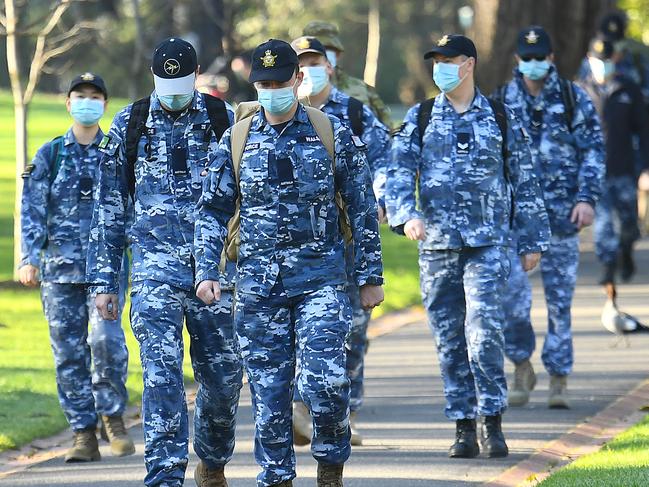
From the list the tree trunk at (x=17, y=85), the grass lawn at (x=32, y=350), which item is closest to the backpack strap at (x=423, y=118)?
the grass lawn at (x=32, y=350)

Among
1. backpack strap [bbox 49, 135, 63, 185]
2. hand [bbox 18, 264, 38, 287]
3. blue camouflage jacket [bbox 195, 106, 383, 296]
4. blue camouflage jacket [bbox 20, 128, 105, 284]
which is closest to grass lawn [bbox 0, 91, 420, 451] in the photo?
hand [bbox 18, 264, 38, 287]

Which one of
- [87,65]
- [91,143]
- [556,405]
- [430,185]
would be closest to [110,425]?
[91,143]

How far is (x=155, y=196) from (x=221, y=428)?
3.73ft

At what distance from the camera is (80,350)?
897 centimetres

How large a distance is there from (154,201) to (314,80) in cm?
207

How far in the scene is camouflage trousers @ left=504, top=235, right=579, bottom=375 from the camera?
1037 centimetres

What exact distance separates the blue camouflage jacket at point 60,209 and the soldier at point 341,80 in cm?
184

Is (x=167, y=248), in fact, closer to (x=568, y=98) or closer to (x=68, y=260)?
(x=68, y=260)

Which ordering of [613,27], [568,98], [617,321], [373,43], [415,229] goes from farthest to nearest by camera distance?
1. [373,43]
2. [613,27]
3. [617,321]
4. [568,98]
5. [415,229]

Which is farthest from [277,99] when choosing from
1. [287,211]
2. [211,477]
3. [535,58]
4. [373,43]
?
[373,43]

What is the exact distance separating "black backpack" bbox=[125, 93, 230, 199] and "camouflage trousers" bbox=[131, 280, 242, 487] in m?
0.56

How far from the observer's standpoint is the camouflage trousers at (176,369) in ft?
23.1

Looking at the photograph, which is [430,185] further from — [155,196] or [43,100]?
[43,100]

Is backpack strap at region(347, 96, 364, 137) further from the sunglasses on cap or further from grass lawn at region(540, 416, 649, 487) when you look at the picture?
grass lawn at region(540, 416, 649, 487)
